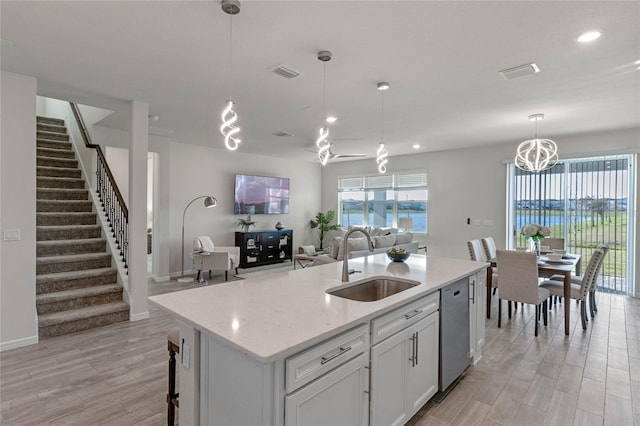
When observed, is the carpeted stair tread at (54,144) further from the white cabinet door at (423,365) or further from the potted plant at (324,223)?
the white cabinet door at (423,365)

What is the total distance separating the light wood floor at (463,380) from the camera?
2.29 meters

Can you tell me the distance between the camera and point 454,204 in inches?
288

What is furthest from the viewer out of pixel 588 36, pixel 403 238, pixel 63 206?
pixel 403 238

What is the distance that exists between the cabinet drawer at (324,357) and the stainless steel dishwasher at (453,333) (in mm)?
1004

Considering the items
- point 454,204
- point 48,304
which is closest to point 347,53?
point 48,304

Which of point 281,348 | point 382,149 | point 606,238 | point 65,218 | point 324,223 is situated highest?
point 382,149

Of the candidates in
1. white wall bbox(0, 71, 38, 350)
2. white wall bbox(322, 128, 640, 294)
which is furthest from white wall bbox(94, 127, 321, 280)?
white wall bbox(322, 128, 640, 294)

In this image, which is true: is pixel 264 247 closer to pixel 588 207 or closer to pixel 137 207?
pixel 137 207

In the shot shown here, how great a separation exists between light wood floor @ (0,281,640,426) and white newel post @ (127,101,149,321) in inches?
16.2

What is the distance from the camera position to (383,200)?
8.64m

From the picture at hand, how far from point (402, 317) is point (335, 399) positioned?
2.22 ft

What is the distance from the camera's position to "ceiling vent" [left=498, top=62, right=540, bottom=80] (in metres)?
2.96

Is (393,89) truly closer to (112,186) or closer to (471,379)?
(471,379)

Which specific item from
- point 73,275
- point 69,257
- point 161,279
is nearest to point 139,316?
point 73,275
